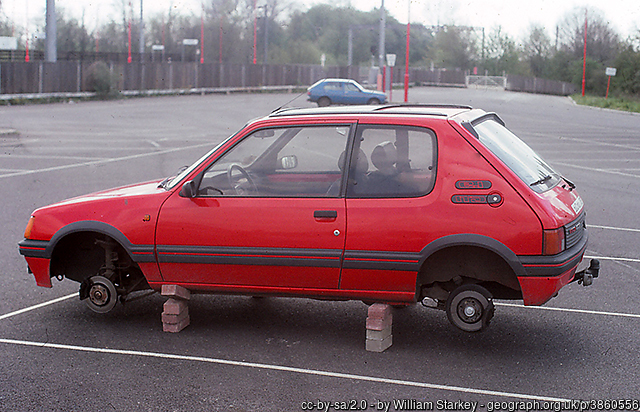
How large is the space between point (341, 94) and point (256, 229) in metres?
33.7

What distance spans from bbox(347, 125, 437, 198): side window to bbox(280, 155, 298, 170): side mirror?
720 millimetres

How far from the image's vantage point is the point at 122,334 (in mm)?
5488

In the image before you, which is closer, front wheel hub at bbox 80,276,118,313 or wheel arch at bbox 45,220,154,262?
wheel arch at bbox 45,220,154,262

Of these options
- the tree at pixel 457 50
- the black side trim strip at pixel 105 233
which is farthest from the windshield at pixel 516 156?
the tree at pixel 457 50

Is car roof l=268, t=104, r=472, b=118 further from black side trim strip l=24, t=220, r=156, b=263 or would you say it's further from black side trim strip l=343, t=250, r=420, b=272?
black side trim strip l=24, t=220, r=156, b=263

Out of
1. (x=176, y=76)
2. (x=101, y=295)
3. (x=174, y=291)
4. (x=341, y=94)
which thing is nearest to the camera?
(x=174, y=291)

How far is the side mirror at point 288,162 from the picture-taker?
5.71m

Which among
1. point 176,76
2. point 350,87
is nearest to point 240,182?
point 350,87

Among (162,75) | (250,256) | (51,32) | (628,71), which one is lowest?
(250,256)

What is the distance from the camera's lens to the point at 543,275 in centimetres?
475

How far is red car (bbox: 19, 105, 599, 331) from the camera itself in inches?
190

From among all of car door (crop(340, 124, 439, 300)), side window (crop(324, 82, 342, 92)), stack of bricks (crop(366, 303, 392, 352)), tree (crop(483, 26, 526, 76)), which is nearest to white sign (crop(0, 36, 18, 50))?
side window (crop(324, 82, 342, 92))

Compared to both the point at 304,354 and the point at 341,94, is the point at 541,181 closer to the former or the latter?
the point at 304,354

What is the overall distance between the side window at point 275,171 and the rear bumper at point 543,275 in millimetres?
1373
